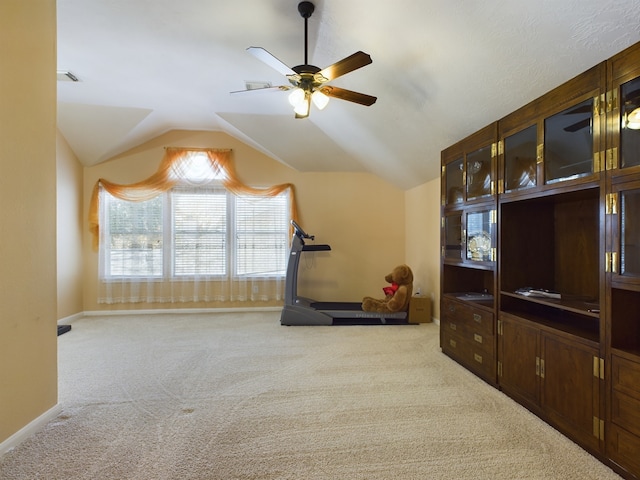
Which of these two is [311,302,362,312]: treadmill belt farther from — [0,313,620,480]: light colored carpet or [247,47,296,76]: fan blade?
[247,47,296,76]: fan blade

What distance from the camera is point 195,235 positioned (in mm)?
4992

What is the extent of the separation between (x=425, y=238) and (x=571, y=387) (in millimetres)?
2958

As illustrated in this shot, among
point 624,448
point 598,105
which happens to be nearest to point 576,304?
point 624,448

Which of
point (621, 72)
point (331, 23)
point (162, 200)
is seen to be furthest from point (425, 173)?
point (162, 200)

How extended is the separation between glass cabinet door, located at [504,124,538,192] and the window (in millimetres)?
3476

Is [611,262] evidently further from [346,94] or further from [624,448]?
[346,94]

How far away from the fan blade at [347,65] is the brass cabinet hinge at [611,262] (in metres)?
1.70

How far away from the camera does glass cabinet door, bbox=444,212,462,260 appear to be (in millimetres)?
2975

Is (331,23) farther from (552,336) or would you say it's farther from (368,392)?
(368,392)

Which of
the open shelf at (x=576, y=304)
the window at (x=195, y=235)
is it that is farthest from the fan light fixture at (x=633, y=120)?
the window at (x=195, y=235)

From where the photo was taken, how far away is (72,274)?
4.56 metres

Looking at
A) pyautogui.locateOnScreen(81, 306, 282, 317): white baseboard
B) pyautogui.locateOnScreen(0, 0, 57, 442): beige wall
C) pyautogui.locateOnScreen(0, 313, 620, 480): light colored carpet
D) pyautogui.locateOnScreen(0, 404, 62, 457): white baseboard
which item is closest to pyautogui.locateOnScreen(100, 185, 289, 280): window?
pyautogui.locateOnScreen(81, 306, 282, 317): white baseboard

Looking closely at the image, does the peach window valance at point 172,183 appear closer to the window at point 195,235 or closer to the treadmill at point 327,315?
the window at point 195,235

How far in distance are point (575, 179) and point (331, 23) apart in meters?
1.95
